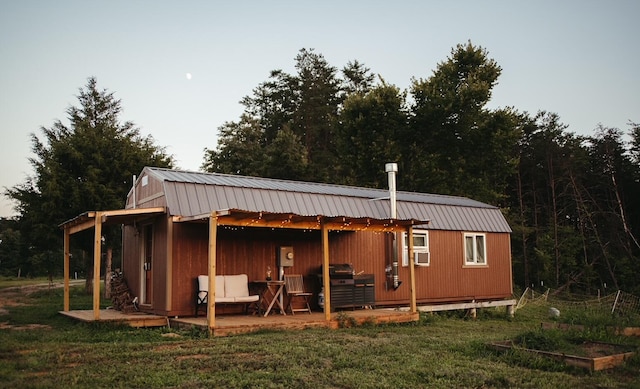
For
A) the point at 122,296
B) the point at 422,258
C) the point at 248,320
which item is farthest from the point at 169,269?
the point at 422,258

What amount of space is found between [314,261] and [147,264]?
340 centimetres

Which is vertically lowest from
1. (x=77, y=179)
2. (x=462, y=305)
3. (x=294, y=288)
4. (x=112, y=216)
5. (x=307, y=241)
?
(x=462, y=305)

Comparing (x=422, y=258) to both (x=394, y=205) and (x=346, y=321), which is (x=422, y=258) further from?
(x=346, y=321)

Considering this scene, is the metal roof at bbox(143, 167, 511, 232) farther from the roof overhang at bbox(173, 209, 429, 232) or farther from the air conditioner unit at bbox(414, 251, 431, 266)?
the roof overhang at bbox(173, 209, 429, 232)

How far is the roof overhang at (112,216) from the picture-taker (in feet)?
30.7

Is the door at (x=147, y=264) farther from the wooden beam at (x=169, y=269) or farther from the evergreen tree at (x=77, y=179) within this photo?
the evergreen tree at (x=77, y=179)

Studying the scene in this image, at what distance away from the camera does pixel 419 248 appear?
44.3 ft

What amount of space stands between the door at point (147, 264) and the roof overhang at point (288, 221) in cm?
171

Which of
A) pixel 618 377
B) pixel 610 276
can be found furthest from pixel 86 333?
pixel 610 276

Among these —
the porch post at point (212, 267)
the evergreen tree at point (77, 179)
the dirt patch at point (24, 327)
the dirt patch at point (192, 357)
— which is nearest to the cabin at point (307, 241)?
the porch post at point (212, 267)

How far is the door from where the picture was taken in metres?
11.0

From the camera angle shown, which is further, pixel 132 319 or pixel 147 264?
pixel 147 264

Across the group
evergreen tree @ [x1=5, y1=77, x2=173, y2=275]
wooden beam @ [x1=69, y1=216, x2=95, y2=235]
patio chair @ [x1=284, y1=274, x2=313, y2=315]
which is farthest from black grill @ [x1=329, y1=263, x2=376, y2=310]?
evergreen tree @ [x1=5, y1=77, x2=173, y2=275]

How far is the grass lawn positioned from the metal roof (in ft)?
8.78
